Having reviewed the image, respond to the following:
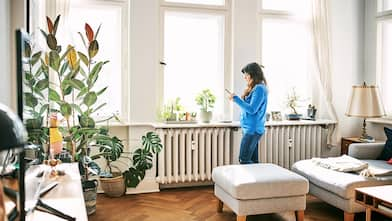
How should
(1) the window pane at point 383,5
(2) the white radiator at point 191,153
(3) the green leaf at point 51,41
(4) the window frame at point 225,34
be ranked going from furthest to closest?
(1) the window pane at point 383,5, (4) the window frame at point 225,34, (2) the white radiator at point 191,153, (3) the green leaf at point 51,41

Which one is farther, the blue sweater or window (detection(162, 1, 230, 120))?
window (detection(162, 1, 230, 120))

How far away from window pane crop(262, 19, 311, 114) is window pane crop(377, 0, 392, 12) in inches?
39.1

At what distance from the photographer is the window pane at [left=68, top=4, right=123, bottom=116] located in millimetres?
4430

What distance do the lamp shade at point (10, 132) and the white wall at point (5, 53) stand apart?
1.77 m

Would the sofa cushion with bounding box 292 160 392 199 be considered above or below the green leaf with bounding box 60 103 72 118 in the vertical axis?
below

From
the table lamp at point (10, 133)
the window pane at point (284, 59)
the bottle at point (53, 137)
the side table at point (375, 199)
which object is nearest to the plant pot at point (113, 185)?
the bottle at point (53, 137)

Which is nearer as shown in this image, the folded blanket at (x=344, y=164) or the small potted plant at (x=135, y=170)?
the folded blanket at (x=344, y=164)

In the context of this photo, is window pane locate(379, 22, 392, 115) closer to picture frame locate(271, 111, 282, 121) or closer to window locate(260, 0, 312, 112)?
window locate(260, 0, 312, 112)

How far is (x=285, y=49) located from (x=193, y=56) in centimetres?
130

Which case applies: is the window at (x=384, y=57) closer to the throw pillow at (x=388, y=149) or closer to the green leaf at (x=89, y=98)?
the throw pillow at (x=388, y=149)

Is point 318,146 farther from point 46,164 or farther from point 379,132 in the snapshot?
point 46,164

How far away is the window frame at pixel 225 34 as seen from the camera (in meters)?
4.60

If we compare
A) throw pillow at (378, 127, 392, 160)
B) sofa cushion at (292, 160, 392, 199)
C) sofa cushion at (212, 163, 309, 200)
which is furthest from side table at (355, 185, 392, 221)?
throw pillow at (378, 127, 392, 160)

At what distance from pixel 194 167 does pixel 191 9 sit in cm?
193
